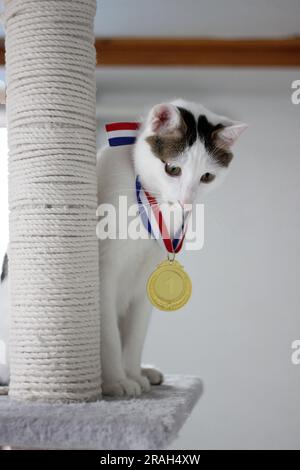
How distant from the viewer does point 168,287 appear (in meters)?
0.96

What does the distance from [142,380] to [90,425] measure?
274 mm

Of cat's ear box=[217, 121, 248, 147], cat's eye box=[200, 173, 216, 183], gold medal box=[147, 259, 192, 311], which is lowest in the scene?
gold medal box=[147, 259, 192, 311]

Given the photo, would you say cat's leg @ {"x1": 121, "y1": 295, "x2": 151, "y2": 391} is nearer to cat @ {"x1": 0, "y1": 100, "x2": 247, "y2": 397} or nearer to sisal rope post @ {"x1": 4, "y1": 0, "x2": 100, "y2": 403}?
cat @ {"x1": 0, "y1": 100, "x2": 247, "y2": 397}

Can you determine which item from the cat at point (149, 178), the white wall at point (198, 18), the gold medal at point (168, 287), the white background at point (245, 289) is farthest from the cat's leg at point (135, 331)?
the white background at point (245, 289)

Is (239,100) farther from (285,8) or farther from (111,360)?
(111,360)

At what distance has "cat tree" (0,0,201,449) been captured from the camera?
2.88 ft

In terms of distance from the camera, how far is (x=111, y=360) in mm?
969

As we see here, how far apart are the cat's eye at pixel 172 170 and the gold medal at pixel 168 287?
0.14 m

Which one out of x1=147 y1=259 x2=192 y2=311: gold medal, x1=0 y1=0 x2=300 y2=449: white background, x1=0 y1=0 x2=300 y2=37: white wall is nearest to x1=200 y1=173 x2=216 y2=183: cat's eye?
x1=147 y1=259 x2=192 y2=311: gold medal

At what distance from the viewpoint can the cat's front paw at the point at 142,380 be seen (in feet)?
3.28

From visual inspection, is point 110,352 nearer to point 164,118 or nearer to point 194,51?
point 164,118

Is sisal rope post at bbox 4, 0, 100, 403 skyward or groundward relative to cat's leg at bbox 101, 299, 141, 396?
skyward

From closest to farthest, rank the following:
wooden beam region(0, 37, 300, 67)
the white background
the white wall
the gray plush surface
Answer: the gray plush surface → the white wall → wooden beam region(0, 37, 300, 67) → the white background
